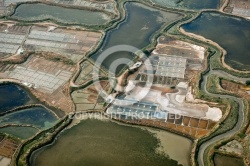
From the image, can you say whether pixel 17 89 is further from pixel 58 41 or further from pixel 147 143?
pixel 147 143

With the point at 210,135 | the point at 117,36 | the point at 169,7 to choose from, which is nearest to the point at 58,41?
the point at 117,36

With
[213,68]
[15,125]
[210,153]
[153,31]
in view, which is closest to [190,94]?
[213,68]

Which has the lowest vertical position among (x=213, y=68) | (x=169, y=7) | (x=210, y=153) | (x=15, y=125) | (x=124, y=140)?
(x=15, y=125)

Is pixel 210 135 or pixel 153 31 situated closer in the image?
pixel 210 135

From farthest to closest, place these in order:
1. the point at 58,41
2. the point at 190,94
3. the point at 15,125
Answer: the point at 58,41, the point at 190,94, the point at 15,125

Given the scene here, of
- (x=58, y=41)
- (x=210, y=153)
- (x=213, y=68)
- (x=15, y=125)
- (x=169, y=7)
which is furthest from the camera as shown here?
(x=169, y=7)

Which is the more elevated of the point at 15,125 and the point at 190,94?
the point at 190,94

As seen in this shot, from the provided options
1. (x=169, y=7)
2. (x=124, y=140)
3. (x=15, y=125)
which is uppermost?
(x=169, y=7)

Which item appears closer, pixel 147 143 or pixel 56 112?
pixel 147 143

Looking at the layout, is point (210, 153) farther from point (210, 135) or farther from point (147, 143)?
point (147, 143)
